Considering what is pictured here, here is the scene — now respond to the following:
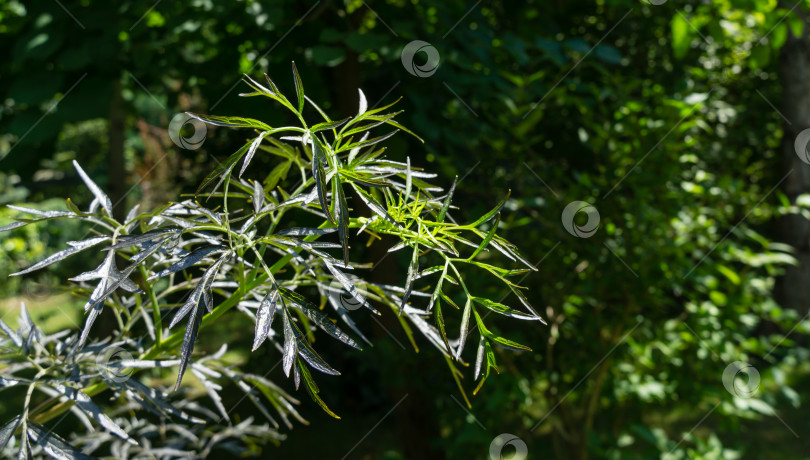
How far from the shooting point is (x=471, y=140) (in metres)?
2.59

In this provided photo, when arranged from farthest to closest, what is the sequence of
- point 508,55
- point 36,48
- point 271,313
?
point 508,55 < point 36,48 < point 271,313

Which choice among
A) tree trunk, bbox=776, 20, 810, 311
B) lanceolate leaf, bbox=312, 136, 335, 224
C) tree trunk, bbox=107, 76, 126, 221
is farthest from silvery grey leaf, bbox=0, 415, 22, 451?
tree trunk, bbox=776, 20, 810, 311

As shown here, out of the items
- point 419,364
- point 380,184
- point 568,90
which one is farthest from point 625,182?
point 380,184

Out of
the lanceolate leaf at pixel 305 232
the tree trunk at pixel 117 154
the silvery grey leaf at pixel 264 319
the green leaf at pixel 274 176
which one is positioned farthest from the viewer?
the tree trunk at pixel 117 154

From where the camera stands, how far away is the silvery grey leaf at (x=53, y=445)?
0.82 m

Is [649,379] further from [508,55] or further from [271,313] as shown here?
[271,313]

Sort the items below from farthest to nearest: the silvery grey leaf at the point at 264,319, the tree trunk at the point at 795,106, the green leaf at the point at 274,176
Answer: the tree trunk at the point at 795,106, the green leaf at the point at 274,176, the silvery grey leaf at the point at 264,319

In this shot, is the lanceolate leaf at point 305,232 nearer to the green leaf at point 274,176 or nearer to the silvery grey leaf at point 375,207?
the silvery grey leaf at point 375,207

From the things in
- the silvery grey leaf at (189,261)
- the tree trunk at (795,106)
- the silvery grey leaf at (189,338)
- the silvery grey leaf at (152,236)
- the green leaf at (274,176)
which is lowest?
the tree trunk at (795,106)

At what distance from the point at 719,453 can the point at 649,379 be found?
0.37 m

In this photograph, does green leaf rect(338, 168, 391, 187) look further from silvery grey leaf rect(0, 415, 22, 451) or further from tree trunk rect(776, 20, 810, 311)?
tree trunk rect(776, 20, 810, 311)

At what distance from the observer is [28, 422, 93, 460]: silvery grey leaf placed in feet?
2.70

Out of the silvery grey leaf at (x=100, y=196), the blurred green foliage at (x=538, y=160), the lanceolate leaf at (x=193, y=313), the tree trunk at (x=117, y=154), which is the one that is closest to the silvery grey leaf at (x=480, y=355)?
the lanceolate leaf at (x=193, y=313)

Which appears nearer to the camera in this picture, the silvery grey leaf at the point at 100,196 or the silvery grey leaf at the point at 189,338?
the silvery grey leaf at the point at 189,338
